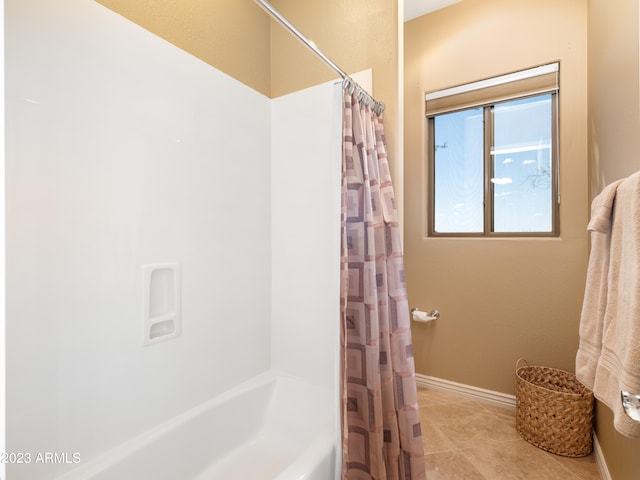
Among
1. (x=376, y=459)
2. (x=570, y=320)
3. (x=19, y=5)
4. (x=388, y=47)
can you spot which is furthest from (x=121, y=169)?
(x=570, y=320)

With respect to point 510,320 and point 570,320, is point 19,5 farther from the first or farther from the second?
point 570,320

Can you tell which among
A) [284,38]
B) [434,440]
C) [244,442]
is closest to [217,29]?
[284,38]

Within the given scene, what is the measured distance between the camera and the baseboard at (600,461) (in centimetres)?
158

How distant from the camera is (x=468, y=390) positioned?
242 cm

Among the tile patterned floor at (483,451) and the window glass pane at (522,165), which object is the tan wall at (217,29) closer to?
the window glass pane at (522,165)

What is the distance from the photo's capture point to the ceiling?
2.40m

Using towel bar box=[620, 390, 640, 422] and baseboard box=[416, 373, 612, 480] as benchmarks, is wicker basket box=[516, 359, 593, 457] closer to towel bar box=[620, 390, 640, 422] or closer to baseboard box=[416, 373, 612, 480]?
baseboard box=[416, 373, 612, 480]

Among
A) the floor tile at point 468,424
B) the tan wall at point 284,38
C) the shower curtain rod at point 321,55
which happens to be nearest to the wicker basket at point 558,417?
the floor tile at point 468,424

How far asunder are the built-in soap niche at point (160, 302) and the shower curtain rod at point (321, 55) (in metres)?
1.16

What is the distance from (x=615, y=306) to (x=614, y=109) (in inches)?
42.8

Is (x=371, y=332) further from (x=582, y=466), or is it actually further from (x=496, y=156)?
(x=496, y=156)

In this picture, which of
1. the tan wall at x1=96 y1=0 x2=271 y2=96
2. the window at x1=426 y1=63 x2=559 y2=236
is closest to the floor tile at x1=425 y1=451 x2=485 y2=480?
the window at x1=426 y1=63 x2=559 y2=236

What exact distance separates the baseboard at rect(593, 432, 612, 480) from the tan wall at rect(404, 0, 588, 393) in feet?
1.43

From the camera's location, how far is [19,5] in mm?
1062
